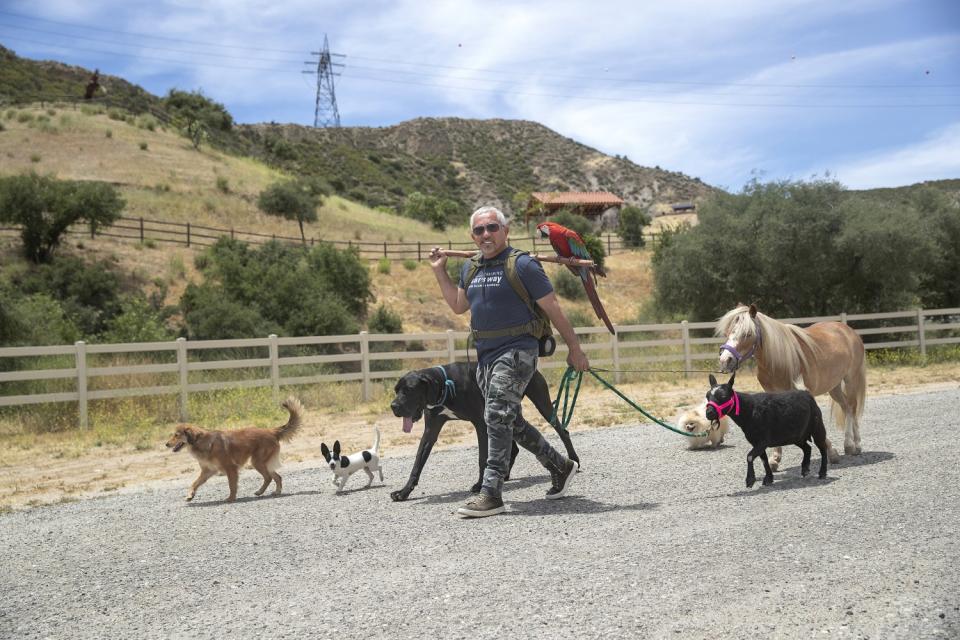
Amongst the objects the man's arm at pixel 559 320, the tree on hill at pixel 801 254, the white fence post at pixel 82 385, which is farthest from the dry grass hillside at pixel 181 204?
the man's arm at pixel 559 320

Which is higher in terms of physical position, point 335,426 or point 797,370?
point 797,370

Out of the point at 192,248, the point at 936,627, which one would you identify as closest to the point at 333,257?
the point at 192,248

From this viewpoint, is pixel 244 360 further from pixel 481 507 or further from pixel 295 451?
pixel 481 507

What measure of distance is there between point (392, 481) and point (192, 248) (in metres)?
37.2

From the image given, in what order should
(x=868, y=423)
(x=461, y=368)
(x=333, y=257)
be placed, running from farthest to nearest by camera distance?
(x=333, y=257), (x=868, y=423), (x=461, y=368)

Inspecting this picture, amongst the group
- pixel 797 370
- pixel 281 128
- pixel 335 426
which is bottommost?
pixel 335 426

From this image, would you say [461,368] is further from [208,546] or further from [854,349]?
[854,349]

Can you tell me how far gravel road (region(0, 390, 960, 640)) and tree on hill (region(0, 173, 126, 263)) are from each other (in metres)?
31.9

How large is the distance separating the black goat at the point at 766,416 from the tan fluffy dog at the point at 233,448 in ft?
13.0

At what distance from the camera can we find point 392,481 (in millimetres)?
8008

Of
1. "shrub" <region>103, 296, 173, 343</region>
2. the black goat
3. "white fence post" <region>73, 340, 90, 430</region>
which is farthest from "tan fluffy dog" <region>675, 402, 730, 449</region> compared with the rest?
"shrub" <region>103, 296, 173, 343</region>

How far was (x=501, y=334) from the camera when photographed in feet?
18.9

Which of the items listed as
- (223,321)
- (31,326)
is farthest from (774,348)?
(223,321)

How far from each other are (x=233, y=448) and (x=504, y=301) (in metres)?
3.31
